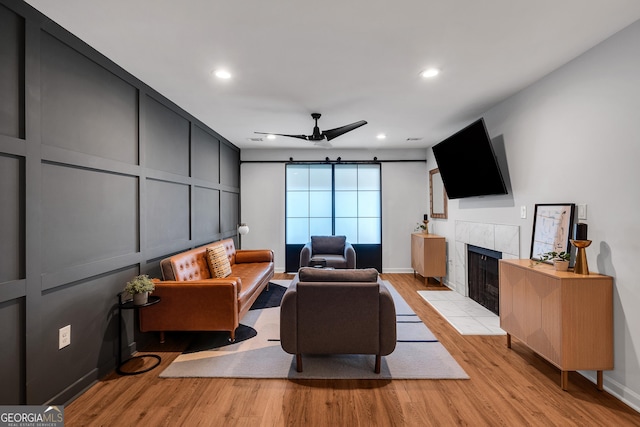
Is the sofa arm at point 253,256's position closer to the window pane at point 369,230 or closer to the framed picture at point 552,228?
the window pane at point 369,230

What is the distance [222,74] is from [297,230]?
12.7 feet

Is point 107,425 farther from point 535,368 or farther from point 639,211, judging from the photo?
point 639,211

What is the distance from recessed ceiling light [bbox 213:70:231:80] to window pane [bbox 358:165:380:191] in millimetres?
3811

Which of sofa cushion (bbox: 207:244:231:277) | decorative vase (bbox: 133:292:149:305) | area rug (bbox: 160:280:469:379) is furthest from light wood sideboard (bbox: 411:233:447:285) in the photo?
decorative vase (bbox: 133:292:149:305)

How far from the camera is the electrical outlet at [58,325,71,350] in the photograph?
1.97 meters

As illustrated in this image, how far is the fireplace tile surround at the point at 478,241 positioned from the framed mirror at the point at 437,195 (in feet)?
1.98

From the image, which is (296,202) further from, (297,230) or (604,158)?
(604,158)

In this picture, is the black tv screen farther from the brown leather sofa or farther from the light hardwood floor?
the brown leather sofa

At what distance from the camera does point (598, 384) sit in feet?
7.05

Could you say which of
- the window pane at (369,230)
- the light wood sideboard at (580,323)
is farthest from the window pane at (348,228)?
the light wood sideboard at (580,323)

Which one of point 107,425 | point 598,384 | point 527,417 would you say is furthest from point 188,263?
point 598,384

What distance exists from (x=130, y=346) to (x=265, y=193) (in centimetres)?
382
